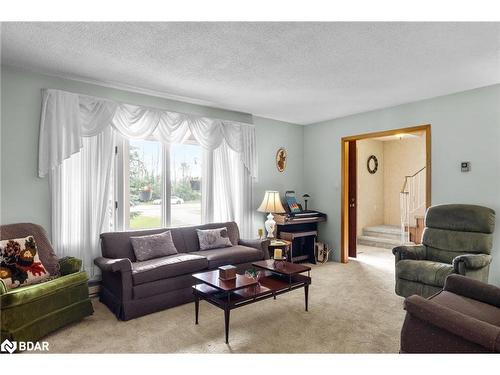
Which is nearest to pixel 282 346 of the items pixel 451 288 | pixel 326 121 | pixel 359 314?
pixel 359 314

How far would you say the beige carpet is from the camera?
8.07 ft

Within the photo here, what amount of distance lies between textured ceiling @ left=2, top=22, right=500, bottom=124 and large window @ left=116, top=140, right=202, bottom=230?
82cm

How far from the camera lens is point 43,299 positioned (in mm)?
2561

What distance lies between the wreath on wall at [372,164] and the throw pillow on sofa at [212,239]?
4613mm

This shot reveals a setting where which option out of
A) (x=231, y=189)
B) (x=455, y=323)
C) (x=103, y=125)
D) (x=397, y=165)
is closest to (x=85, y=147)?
(x=103, y=125)

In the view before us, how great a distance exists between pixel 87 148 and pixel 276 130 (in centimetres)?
320

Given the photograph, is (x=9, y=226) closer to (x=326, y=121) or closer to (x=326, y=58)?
(x=326, y=58)

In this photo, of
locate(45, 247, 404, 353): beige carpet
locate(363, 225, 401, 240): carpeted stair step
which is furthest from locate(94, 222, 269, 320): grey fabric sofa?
locate(363, 225, 401, 240): carpeted stair step

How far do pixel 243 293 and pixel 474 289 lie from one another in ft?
5.97

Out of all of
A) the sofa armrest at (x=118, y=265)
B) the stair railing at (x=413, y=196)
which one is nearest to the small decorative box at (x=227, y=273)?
the sofa armrest at (x=118, y=265)

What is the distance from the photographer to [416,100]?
171 inches

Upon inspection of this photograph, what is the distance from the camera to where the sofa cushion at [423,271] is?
10.2 ft

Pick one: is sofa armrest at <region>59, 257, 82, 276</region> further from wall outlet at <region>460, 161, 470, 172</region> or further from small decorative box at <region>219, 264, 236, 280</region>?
wall outlet at <region>460, 161, 470, 172</region>

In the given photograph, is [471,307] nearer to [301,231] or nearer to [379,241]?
[301,231]
